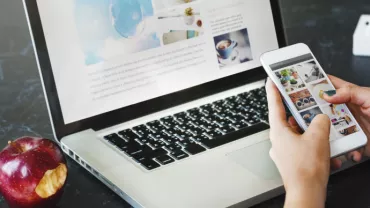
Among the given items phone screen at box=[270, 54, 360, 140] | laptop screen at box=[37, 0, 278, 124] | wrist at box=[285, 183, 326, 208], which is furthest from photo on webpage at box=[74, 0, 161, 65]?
wrist at box=[285, 183, 326, 208]

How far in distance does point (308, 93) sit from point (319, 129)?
0.10 meters

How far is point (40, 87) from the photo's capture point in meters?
1.13

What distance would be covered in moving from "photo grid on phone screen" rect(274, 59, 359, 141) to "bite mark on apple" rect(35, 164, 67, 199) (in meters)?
0.31

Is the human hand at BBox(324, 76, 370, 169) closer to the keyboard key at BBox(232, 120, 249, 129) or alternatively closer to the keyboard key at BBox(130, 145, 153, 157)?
the keyboard key at BBox(232, 120, 249, 129)

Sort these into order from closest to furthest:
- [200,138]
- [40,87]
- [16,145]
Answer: [16,145] < [200,138] < [40,87]

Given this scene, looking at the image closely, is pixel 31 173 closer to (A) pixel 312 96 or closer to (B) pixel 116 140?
(B) pixel 116 140

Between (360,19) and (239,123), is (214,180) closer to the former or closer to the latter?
(239,123)

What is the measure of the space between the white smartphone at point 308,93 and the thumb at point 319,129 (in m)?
0.04

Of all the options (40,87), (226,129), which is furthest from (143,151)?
(40,87)

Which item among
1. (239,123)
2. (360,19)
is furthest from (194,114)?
(360,19)

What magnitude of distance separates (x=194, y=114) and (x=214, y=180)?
19cm

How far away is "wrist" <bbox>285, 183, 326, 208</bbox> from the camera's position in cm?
66

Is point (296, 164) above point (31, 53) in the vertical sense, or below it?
below

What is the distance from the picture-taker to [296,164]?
69 cm
